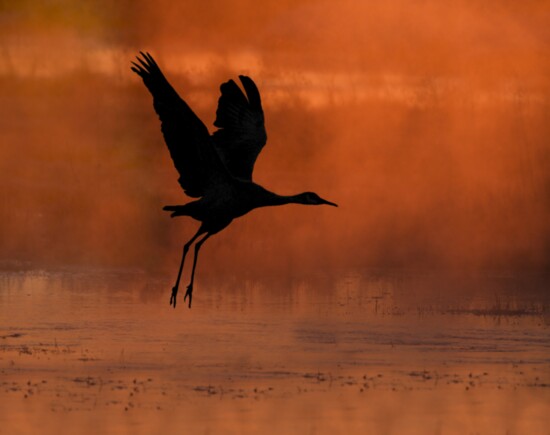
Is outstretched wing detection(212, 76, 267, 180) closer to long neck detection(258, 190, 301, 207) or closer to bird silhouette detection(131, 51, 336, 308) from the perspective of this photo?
bird silhouette detection(131, 51, 336, 308)

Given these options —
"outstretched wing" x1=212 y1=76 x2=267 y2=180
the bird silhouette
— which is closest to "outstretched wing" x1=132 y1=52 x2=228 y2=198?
the bird silhouette

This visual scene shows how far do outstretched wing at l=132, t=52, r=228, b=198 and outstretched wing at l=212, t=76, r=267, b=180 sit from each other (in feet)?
9.41

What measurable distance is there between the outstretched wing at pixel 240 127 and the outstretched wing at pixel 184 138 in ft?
9.41

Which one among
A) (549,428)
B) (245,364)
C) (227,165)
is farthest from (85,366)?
(227,165)

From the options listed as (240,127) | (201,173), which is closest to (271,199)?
(201,173)

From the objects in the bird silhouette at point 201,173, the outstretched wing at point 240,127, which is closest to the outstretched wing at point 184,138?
the bird silhouette at point 201,173

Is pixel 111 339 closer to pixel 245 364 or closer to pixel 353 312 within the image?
pixel 245 364

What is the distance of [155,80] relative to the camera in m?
46.2

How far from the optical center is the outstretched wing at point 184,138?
46219mm

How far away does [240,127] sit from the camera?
51812 millimetres

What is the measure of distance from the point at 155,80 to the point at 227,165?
4.79 m

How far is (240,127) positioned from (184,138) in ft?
14.4

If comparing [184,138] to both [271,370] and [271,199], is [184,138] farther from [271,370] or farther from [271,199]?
[271,370]

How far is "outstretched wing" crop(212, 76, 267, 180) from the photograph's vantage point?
51.3 meters
